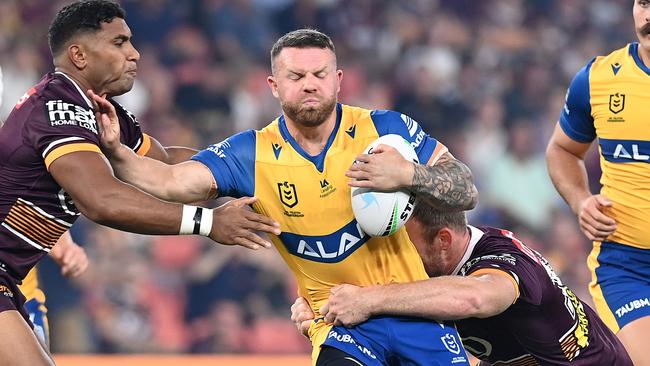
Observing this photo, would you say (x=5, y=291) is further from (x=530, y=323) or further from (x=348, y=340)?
(x=530, y=323)

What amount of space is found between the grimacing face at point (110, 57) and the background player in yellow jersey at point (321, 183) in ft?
0.54

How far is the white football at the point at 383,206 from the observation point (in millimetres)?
4867

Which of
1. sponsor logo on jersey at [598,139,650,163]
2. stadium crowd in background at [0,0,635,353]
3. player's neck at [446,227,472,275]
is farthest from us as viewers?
stadium crowd in background at [0,0,635,353]

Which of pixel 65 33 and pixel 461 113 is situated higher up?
pixel 65 33

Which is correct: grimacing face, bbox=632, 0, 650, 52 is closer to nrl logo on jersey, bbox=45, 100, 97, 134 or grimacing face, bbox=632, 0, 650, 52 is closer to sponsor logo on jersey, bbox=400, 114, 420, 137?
sponsor logo on jersey, bbox=400, 114, 420, 137

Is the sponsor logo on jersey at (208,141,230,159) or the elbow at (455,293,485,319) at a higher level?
the sponsor logo on jersey at (208,141,230,159)

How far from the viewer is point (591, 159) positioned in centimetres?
1097

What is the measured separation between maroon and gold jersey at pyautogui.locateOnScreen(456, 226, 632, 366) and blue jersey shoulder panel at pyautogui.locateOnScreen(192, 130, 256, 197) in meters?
1.12

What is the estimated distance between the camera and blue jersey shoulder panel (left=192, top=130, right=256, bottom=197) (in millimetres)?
5199

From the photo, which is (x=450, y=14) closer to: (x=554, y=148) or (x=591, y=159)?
(x=591, y=159)

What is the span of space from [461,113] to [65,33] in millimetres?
6785

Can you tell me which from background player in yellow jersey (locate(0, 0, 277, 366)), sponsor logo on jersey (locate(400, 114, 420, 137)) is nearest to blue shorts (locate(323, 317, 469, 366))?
background player in yellow jersey (locate(0, 0, 277, 366))

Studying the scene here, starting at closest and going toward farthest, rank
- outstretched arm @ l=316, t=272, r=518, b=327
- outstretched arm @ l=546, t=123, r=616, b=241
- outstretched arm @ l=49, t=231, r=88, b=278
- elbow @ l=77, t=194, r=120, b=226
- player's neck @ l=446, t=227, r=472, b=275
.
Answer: elbow @ l=77, t=194, r=120, b=226, outstretched arm @ l=316, t=272, r=518, b=327, player's neck @ l=446, t=227, r=472, b=275, outstretched arm @ l=546, t=123, r=616, b=241, outstretched arm @ l=49, t=231, r=88, b=278

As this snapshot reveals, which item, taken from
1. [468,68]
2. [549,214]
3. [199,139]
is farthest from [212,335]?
[468,68]
